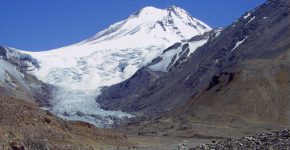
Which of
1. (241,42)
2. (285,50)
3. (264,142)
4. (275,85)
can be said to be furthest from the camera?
(241,42)

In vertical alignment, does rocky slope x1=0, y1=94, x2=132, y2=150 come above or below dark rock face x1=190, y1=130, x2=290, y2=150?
above

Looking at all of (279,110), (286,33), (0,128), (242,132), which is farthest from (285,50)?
(0,128)

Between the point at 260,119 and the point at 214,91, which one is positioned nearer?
the point at 260,119

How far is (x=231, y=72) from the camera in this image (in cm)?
13075

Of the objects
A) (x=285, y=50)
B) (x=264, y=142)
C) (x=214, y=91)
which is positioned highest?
(x=285, y=50)

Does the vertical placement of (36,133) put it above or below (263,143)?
above

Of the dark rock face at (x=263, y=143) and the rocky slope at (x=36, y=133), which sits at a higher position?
the rocky slope at (x=36, y=133)

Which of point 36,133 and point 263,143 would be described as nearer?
point 263,143

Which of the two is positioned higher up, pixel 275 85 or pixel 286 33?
pixel 286 33

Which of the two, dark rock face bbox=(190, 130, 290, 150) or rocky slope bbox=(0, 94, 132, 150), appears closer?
dark rock face bbox=(190, 130, 290, 150)

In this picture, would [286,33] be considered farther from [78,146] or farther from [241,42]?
[78,146]

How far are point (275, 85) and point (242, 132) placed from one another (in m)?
23.5

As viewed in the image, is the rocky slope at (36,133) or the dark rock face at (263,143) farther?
the rocky slope at (36,133)

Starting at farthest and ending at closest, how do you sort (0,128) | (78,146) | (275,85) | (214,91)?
(214,91) < (275,85) < (78,146) < (0,128)
